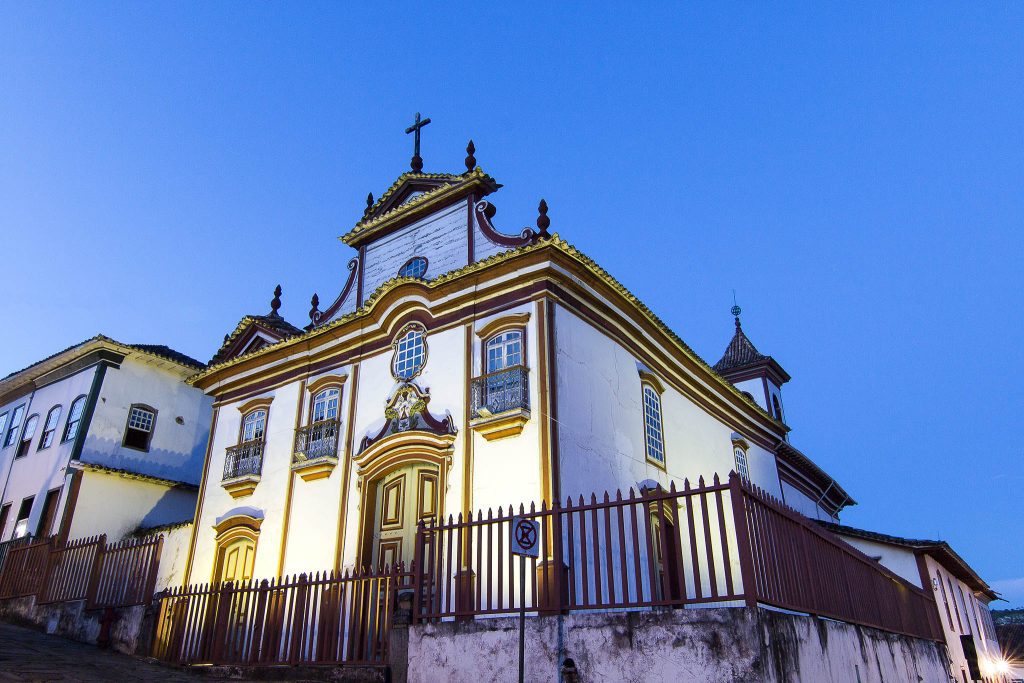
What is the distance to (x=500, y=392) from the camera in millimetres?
14078

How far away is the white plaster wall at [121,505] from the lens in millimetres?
21719

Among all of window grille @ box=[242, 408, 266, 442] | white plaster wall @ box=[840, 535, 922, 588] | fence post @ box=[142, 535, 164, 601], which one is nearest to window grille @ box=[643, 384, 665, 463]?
white plaster wall @ box=[840, 535, 922, 588]

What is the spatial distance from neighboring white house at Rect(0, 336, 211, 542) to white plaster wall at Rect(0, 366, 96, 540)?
4cm

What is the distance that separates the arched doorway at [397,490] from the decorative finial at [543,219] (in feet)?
13.9

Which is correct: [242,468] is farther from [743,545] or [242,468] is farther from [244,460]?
[743,545]

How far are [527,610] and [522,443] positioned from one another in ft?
15.0

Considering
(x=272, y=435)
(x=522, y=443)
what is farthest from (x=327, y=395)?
(x=522, y=443)

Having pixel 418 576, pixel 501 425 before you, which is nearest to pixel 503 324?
pixel 501 425

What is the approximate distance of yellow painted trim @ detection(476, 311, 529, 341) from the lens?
14498mm

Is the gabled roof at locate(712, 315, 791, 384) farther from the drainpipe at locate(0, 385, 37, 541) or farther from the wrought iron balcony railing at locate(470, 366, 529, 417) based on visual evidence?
the drainpipe at locate(0, 385, 37, 541)

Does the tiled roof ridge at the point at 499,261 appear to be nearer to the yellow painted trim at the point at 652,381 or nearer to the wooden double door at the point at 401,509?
the yellow painted trim at the point at 652,381

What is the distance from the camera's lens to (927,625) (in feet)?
57.0

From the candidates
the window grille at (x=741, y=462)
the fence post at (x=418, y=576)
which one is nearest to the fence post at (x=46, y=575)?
the fence post at (x=418, y=576)

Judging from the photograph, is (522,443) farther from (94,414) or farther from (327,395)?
(94,414)
